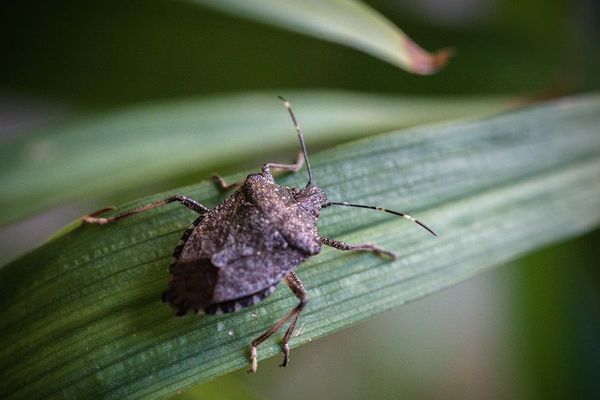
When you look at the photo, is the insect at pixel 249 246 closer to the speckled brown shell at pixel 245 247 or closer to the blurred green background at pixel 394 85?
the speckled brown shell at pixel 245 247

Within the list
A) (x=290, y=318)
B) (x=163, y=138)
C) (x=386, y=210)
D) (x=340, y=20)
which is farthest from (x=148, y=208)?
(x=340, y=20)

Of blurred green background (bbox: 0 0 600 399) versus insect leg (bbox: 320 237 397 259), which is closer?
insect leg (bbox: 320 237 397 259)

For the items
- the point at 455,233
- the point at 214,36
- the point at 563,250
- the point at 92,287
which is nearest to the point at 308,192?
the point at 455,233

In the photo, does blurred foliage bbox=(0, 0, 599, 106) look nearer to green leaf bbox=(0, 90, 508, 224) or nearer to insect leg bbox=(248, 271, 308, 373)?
green leaf bbox=(0, 90, 508, 224)

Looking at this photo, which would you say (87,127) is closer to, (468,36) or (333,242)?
(333,242)

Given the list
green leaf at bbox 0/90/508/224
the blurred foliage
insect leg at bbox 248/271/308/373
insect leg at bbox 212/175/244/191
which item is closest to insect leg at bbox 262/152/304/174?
insect leg at bbox 212/175/244/191

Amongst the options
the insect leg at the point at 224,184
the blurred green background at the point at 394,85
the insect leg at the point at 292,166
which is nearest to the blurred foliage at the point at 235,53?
the blurred green background at the point at 394,85
